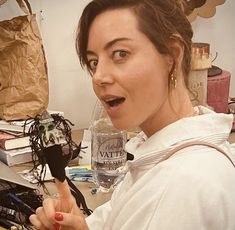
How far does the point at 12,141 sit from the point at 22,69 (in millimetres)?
282

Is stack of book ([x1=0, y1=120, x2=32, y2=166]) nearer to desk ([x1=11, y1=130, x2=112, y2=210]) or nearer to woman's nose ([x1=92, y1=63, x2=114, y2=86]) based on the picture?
desk ([x1=11, y1=130, x2=112, y2=210])

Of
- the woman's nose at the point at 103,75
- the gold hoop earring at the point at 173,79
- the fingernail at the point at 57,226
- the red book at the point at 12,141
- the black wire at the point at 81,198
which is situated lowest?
the black wire at the point at 81,198

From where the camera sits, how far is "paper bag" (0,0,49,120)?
1592 millimetres

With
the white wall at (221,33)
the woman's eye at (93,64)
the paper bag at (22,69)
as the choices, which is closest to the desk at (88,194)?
the paper bag at (22,69)

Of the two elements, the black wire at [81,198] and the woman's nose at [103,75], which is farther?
the black wire at [81,198]

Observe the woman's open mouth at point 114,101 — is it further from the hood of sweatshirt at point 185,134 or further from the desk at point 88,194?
the desk at point 88,194

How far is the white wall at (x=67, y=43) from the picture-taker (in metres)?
1.80

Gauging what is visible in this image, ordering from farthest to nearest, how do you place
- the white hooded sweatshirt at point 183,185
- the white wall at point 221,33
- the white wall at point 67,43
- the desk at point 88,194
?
the white wall at point 221,33 → the white wall at point 67,43 → the desk at point 88,194 → the white hooded sweatshirt at point 183,185

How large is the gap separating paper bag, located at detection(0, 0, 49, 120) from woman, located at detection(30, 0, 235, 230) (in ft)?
2.24

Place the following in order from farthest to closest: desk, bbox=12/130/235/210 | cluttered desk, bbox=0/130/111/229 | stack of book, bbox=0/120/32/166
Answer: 1. stack of book, bbox=0/120/32/166
2. desk, bbox=12/130/235/210
3. cluttered desk, bbox=0/130/111/229

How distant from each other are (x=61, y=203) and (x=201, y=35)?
1398 millimetres

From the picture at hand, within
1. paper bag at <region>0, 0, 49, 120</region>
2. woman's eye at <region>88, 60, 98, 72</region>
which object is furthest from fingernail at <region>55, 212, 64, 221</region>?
paper bag at <region>0, 0, 49, 120</region>

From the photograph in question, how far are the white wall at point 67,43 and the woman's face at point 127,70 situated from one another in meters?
0.95

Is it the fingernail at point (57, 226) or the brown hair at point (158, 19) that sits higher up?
the brown hair at point (158, 19)
